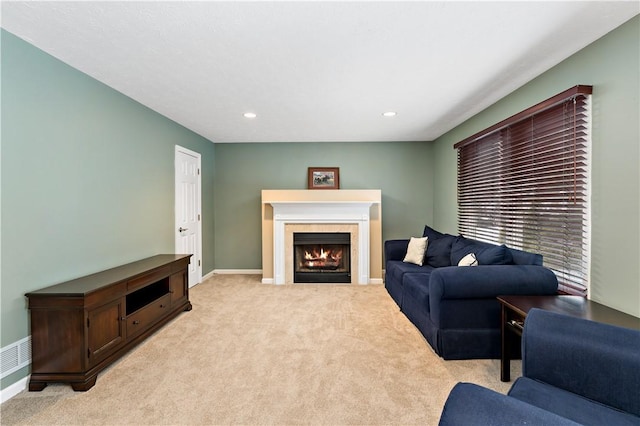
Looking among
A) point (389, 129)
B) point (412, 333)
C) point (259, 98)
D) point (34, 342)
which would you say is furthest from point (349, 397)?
point (389, 129)

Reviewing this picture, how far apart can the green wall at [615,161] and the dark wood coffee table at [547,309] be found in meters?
0.15

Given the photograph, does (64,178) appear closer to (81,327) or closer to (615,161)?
(81,327)

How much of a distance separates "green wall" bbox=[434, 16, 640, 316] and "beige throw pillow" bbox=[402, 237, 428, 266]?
1964 millimetres

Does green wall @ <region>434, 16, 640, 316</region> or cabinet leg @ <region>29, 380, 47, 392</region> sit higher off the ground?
green wall @ <region>434, 16, 640, 316</region>

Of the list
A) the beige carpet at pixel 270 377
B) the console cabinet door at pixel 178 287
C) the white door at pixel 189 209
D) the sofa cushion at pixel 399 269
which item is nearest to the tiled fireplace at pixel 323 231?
the sofa cushion at pixel 399 269

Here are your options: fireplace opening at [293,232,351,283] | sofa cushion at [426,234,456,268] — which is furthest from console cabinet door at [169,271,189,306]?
sofa cushion at [426,234,456,268]

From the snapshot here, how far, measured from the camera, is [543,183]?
8.63 ft

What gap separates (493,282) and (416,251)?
5.59 ft

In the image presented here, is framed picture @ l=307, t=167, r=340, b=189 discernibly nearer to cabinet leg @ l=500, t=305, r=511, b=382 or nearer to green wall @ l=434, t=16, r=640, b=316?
green wall @ l=434, t=16, r=640, b=316

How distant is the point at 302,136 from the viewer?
16.3 ft

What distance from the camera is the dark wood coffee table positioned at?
1.79 m

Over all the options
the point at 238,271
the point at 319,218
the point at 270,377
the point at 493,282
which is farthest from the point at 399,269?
the point at 238,271

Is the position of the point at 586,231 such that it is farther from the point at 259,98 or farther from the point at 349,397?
the point at 259,98

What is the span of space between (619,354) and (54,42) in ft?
12.4
